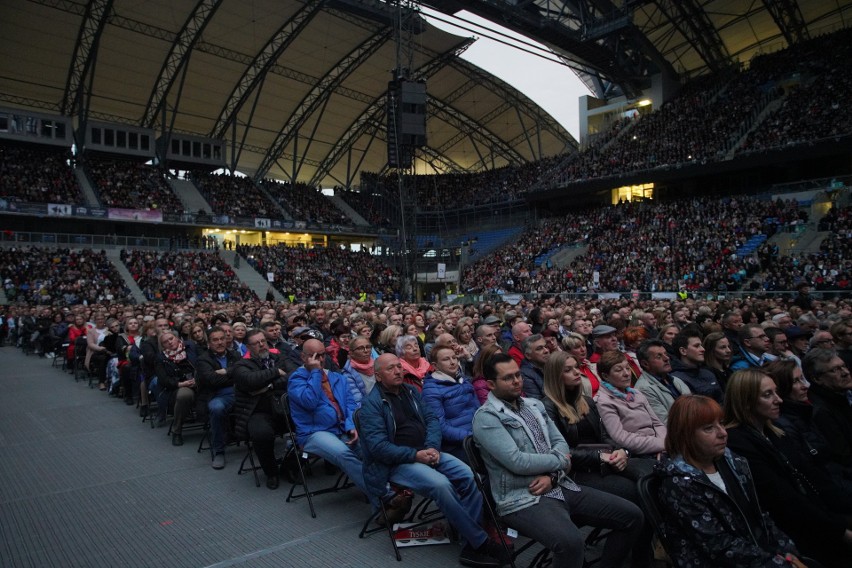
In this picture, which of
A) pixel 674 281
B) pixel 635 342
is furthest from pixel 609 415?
pixel 674 281

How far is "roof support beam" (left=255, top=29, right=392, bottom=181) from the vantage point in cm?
3228

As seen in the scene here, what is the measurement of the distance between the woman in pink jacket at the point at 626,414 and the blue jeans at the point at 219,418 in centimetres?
405

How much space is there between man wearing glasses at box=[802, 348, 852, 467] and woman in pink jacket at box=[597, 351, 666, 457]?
103 centimetres

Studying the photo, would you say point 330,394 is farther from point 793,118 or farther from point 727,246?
point 793,118

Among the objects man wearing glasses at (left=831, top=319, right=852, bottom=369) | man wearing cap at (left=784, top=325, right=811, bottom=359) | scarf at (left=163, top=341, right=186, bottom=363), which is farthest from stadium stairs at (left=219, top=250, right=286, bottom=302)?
man wearing glasses at (left=831, top=319, right=852, bottom=369)

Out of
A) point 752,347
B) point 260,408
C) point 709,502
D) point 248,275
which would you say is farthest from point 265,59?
point 709,502

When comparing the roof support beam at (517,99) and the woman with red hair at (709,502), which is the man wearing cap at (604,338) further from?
the roof support beam at (517,99)

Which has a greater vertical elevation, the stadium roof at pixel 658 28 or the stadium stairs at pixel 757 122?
the stadium roof at pixel 658 28

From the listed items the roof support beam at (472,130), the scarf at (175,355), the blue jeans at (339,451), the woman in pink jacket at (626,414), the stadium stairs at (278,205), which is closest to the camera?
the woman in pink jacket at (626,414)

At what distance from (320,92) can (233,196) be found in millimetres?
10856

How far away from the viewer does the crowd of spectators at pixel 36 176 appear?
30219 mm

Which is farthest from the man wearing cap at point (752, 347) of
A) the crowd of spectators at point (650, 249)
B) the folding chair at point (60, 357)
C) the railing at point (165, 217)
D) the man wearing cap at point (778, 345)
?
the railing at point (165, 217)

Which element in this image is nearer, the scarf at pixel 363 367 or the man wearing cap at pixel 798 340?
the scarf at pixel 363 367

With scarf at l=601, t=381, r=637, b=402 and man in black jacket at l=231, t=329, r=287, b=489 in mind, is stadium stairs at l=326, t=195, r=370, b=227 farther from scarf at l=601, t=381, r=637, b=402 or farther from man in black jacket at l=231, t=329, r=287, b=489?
scarf at l=601, t=381, r=637, b=402
